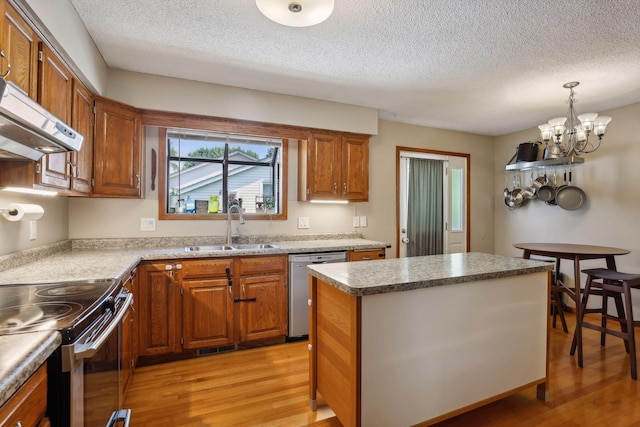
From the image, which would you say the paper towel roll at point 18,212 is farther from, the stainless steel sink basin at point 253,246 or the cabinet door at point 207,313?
the stainless steel sink basin at point 253,246

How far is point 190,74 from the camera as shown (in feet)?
9.24

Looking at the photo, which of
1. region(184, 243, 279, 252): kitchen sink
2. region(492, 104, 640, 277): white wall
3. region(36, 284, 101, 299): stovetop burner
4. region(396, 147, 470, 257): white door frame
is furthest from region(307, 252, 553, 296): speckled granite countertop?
region(492, 104, 640, 277): white wall

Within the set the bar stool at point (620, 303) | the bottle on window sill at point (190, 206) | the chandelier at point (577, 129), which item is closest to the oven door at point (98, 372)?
the bottle on window sill at point (190, 206)

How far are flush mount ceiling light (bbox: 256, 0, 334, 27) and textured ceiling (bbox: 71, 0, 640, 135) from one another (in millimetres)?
318

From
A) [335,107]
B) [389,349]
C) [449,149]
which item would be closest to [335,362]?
[389,349]

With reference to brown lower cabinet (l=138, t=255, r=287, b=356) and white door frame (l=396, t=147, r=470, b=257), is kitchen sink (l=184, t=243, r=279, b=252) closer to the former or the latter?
brown lower cabinet (l=138, t=255, r=287, b=356)

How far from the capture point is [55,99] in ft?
5.77

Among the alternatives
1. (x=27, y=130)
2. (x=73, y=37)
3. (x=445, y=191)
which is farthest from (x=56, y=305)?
(x=445, y=191)

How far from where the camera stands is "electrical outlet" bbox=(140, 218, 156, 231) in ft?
9.68

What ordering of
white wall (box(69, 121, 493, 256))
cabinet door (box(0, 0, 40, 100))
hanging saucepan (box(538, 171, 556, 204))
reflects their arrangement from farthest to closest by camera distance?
hanging saucepan (box(538, 171, 556, 204)) → white wall (box(69, 121, 493, 256)) → cabinet door (box(0, 0, 40, 100))

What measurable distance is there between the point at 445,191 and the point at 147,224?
12.7 feet

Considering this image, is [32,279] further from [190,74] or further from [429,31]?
[429,31]

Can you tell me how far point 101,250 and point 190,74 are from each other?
1746 mm

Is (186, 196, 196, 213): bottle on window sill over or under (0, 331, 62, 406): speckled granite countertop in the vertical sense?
over
